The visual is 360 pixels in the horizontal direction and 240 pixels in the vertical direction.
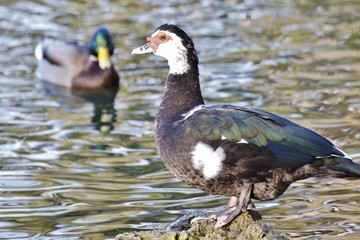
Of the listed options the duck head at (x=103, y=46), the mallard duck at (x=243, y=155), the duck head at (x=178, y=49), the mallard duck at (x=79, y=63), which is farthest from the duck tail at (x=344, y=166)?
the duck head at (x=103, y=46)

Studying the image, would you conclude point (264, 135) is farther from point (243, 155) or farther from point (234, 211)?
point (234, 211)

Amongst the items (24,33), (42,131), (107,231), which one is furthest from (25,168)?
(24,33)

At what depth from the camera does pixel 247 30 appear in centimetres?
1614

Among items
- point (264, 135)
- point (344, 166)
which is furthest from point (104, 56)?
point (344, 166)

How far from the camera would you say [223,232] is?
22.5 feet

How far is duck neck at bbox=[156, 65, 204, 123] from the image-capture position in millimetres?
7305

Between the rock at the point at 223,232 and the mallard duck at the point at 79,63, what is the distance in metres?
7.37

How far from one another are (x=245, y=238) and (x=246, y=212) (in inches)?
15.3

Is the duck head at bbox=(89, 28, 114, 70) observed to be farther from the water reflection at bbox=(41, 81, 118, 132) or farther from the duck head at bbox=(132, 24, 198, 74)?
the duck head at bbox=(132, 24, 198, 74)

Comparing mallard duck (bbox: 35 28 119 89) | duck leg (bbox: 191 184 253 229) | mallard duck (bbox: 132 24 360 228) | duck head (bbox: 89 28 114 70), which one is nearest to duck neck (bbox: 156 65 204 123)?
mallard duck (bbox: 132 24 360 228)

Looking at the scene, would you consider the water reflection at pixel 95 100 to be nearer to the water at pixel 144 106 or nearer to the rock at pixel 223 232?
the water at pixel 144 106

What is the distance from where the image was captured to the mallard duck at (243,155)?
6.79m

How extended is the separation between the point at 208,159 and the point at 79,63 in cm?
883

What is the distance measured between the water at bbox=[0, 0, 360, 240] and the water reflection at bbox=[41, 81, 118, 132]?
3 cm
